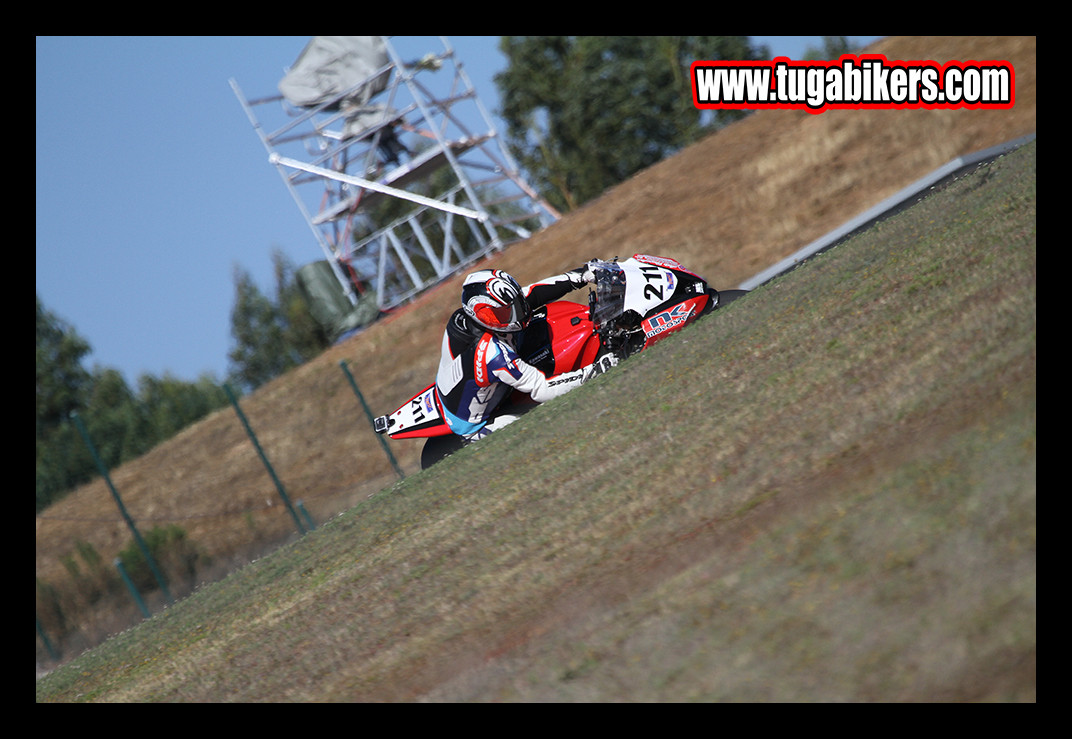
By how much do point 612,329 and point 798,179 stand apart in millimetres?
16183

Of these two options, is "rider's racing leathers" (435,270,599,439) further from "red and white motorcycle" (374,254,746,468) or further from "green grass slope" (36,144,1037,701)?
"green grass slope" (36,144,1037,701)

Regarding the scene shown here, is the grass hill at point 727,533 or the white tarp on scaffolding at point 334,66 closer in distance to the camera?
the grass hill at point 727,533

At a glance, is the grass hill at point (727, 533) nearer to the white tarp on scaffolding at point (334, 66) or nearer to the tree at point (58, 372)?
the white tarp on scaffolding at point (334, 66)

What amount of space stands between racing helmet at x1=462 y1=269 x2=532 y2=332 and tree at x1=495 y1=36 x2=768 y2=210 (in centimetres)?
3774

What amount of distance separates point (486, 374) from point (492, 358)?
23 cm

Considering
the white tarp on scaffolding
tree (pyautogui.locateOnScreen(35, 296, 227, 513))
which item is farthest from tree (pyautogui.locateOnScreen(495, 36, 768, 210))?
tree (pyautogui.locateOnScreen(35, 296, 227, 513))

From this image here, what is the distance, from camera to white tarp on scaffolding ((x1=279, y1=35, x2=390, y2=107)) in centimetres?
3316

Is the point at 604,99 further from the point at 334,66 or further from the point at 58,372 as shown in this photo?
the point at 58,372

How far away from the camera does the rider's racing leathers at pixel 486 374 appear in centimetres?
998

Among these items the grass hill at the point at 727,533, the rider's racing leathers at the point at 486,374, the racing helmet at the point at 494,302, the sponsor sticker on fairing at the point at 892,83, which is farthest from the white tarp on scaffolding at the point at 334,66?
the racing helmet at the point at 494,302

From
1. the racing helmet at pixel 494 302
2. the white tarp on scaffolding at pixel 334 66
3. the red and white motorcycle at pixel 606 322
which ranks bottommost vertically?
the red and white motorcycle at pixel 606 322

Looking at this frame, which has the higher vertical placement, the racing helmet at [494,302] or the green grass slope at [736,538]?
the racing helmet at [494,302]

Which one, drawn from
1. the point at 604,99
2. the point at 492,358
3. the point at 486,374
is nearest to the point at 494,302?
the point at 492,358

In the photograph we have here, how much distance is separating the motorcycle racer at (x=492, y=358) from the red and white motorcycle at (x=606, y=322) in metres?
0.13
